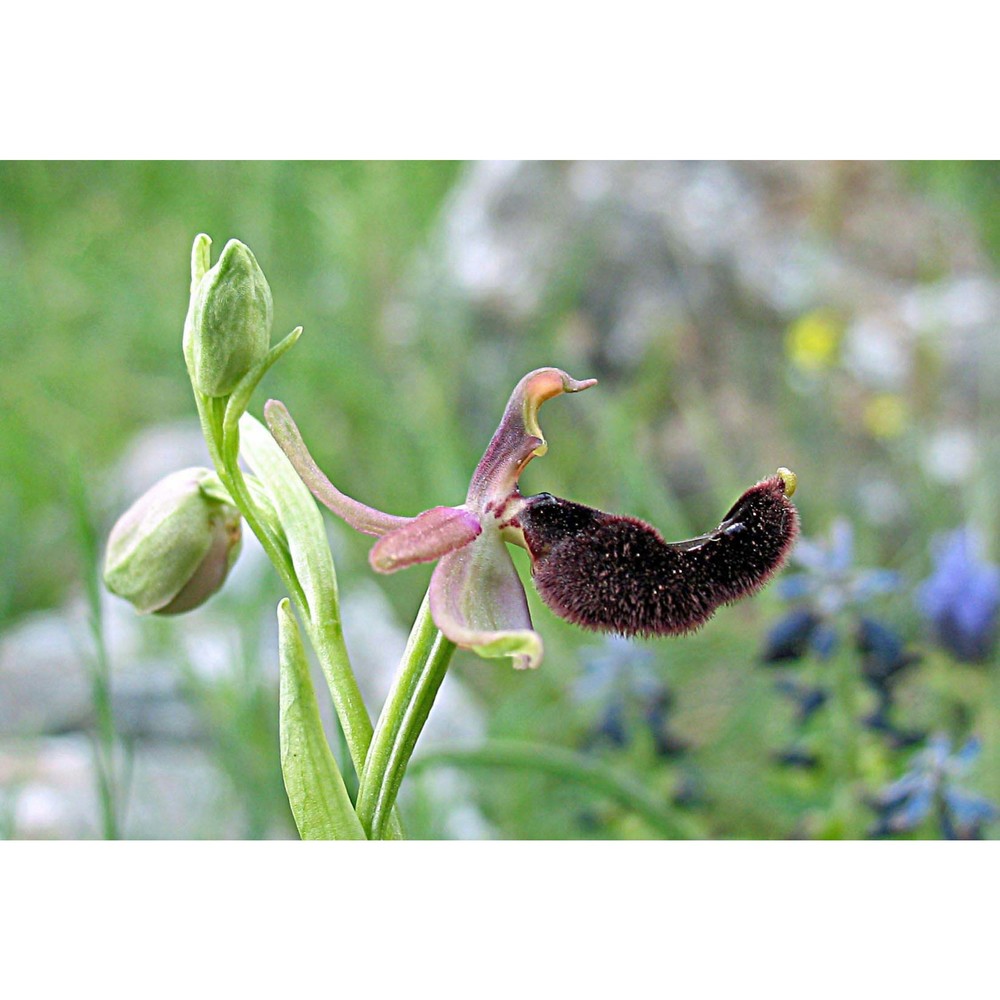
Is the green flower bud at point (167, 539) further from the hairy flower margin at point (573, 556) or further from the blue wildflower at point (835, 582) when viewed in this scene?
the blue wildflower at point (835, 582)

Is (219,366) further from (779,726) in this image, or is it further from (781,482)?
(779,726)

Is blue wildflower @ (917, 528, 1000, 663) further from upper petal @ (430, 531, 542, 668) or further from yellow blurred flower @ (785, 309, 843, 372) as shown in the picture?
yellow blurred flower @ (785, 309, 843, 372)

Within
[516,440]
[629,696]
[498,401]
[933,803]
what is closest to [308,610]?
[516,440]

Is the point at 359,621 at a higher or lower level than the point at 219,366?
lower

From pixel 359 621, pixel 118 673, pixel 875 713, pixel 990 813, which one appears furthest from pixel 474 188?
pixel 990 813

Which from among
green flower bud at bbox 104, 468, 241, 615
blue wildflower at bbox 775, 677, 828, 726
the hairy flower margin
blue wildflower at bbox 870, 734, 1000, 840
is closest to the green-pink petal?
the hairy flower margin

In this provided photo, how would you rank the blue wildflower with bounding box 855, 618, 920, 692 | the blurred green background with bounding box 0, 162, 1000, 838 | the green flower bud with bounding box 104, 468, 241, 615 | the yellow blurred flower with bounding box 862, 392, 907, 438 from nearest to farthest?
the green flower bud with bounding box 104, 468, 241, 615 → the blue wildflower with bounding box 855, 618, 920, 692 → the blurred green background with bounding box 0, 162, 1000, 838 → the yellow blurred flower with bounding box 862, 392, 907, 438
